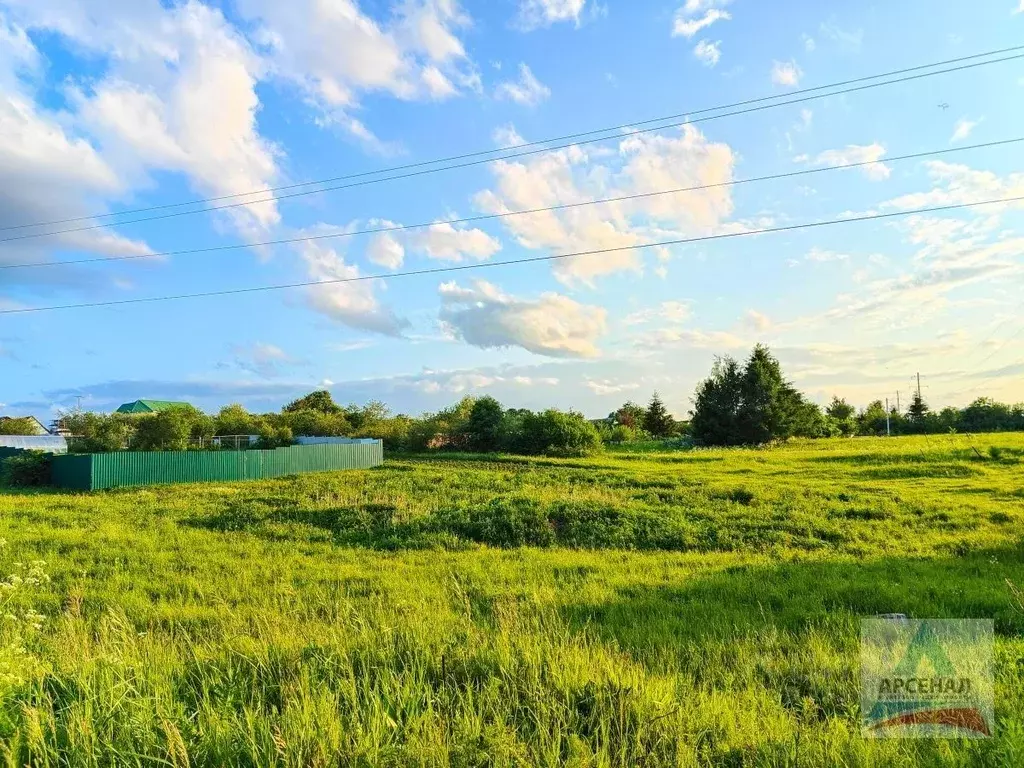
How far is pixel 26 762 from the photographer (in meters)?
2.88

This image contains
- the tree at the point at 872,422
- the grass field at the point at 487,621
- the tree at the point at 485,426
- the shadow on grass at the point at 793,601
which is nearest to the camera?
the grass field at the point at 487,621

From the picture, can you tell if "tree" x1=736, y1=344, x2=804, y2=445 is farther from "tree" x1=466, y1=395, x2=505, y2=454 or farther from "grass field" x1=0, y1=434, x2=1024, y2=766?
"grass field" x1=0, y1=434, x2=1024, y2=766

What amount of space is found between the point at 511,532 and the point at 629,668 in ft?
29.0

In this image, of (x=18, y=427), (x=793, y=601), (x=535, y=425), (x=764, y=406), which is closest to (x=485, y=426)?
(x=535, y=425)

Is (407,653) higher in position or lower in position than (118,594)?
higher

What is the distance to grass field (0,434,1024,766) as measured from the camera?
2971 millimetres

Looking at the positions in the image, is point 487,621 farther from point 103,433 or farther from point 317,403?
point 317,403

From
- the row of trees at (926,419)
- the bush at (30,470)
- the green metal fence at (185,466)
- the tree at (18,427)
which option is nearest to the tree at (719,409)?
the row of trees at (926,419)

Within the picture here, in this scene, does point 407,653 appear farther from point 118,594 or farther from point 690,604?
point 118,594

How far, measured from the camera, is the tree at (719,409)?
4488 centimetres

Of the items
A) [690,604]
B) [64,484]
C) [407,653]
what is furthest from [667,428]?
[407,653]

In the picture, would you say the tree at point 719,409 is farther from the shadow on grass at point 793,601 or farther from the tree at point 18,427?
the tree at point 18,427

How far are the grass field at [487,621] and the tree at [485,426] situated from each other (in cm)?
2570

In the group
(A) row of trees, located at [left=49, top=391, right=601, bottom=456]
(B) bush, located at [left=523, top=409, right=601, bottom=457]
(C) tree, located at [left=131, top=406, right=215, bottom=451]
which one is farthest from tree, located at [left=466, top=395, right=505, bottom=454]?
(C) tree, located at [left=131, top=406, right=215, bottom=451]
